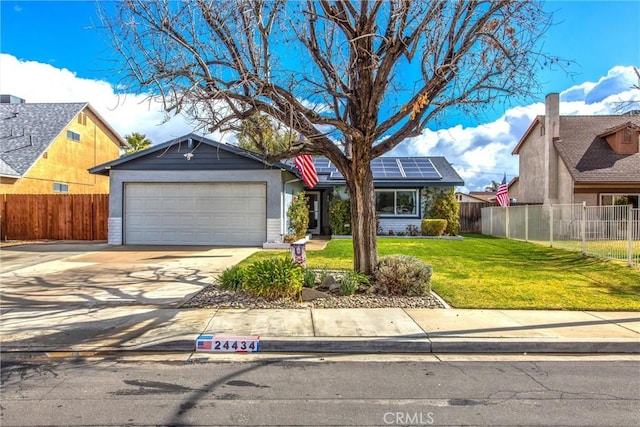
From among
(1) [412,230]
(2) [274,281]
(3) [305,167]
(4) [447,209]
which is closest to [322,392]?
(2) [274,281]

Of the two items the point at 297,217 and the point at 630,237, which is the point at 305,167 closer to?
the point at 297,217

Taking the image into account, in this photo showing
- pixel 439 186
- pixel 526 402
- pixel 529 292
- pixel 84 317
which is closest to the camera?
pixel 526 402

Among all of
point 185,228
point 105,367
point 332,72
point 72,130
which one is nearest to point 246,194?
point 185,228

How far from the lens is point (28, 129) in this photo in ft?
86.3

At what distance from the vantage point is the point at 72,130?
27.5 meters

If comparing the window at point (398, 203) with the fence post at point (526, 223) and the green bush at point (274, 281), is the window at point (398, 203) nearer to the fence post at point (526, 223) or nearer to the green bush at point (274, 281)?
the fence post at point (526, 223)

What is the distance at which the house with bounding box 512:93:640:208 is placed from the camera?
2192 centimetres

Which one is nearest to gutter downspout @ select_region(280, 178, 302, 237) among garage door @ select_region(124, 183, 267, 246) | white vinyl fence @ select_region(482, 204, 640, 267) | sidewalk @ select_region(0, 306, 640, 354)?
garage door @ select_region(124, 183, 267, 246)

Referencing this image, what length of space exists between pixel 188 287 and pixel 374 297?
396cm

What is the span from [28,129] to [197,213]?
15.6 metres

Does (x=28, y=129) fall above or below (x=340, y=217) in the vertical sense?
above

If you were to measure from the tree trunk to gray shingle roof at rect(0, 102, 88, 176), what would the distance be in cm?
2035

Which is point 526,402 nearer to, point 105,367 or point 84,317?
point 105,367

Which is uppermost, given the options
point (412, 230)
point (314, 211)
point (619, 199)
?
point (619, 199)
